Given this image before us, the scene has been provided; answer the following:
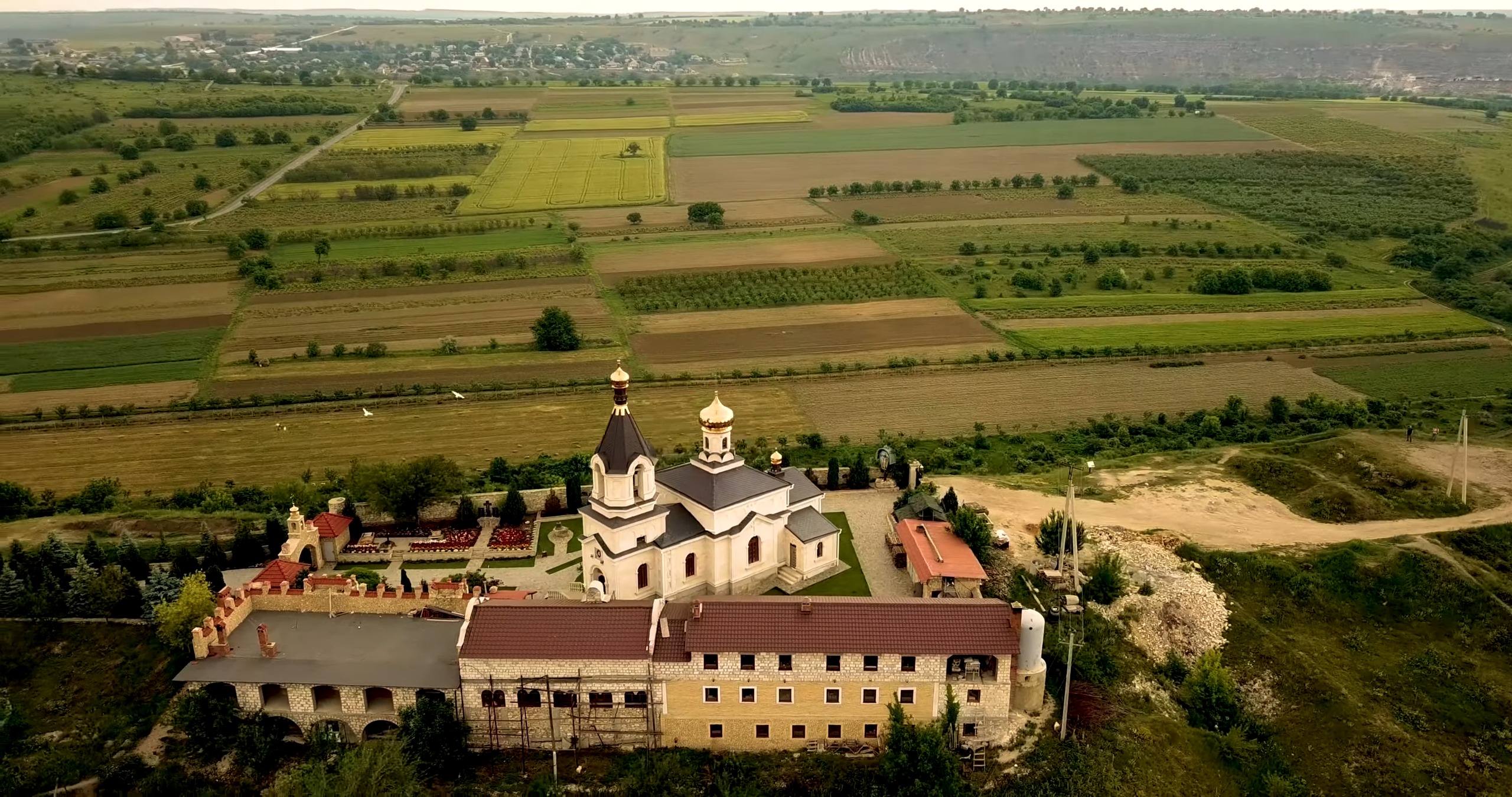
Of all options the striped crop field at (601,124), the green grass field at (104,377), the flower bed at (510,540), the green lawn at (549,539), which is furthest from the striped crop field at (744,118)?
the flower bed at (510,540)

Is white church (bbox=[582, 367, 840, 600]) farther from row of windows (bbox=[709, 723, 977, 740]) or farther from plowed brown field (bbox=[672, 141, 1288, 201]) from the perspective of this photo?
plowed brown field (bbox=[672, 141, 1288, 201])

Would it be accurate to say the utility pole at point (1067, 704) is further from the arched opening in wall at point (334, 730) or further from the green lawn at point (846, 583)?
the arched opening in wall at point (334, 730)

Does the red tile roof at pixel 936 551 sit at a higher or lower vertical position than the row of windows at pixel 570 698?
higher

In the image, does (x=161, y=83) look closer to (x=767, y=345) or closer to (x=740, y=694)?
(x=767, y=345)

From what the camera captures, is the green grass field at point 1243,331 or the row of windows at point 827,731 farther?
the green grass field at point 1243,331

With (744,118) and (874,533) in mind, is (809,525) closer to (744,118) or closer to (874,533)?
(874,533)

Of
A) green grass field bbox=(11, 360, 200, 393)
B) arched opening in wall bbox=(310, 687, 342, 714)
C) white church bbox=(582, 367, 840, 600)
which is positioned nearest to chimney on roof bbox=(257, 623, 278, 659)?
arched opening in wall bbox=(310, 687, 342, 714)

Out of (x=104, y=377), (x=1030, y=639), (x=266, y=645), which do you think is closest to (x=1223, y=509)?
(x=1030, y=639)
